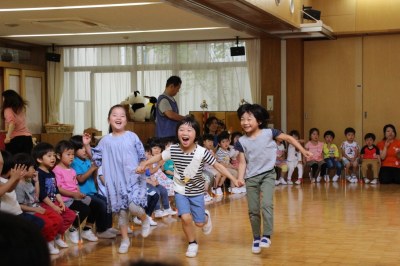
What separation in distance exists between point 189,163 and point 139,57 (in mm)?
8508

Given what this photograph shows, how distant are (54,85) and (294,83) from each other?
17.3 ft

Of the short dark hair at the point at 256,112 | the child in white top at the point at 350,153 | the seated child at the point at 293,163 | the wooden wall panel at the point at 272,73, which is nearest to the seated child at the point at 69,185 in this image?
the short dark hair at the point at 256,112

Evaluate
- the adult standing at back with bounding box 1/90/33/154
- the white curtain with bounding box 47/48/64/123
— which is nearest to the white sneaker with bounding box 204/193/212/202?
Answer: the adult standing at back with bounding box 1/90/33/154

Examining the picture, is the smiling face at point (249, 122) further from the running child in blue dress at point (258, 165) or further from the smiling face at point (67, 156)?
the smiling face at point (67, 156)

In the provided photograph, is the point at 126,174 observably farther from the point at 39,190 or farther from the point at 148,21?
the point at 148,21

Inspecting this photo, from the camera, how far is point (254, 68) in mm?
12523

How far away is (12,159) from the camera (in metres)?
4.66

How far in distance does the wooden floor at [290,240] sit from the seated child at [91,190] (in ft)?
0.69

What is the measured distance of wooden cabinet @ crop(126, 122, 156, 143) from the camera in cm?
1120

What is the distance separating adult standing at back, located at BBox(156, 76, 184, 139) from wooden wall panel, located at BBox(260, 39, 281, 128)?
5.17 metres

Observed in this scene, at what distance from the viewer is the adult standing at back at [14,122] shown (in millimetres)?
7105

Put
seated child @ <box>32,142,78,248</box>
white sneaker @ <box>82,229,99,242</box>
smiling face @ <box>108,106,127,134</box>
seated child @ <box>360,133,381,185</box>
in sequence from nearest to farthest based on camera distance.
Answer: seated child @ <box>32,142,78,248</box>
smiling face @ <box>108,106,127,134</box>
white sneaker @ <box>82,229,99,242</box>
seated child @ <box>360,133,381,185</box>

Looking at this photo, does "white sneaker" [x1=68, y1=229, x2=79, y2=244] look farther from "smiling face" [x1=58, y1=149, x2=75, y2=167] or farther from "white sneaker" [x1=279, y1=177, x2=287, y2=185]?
"white sneaker" [x1=279, y1=177, x2=287, y2=185]

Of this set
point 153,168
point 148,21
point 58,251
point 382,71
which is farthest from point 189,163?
point 382,71
